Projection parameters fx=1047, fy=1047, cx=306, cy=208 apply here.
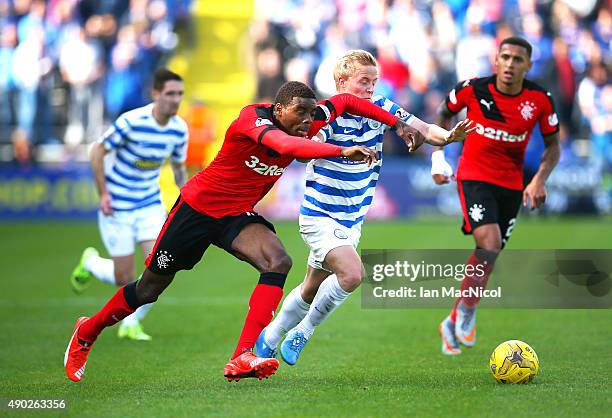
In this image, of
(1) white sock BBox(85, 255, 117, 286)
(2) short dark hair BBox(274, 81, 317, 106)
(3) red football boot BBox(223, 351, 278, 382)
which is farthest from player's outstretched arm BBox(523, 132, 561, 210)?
(1) white sock BBox(85, 255, 117, 286)

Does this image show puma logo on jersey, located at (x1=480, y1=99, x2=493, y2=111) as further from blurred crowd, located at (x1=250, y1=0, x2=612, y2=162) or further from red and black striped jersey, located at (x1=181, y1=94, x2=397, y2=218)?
blurred crowd, located at (x1=250, y1=0, x2=612, y2=162)

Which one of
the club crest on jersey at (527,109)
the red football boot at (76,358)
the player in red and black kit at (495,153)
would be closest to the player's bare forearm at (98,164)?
the red football boot at (76,358)

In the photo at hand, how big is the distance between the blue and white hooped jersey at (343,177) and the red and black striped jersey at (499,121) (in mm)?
1635

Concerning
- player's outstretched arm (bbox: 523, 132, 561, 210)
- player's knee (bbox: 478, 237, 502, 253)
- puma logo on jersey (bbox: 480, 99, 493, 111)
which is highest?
puma logo on jersey (bbox: 480, 99, 493, 111)

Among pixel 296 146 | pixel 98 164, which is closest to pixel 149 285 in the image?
pixel 296 146

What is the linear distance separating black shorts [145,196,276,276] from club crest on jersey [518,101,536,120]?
2.85 metres

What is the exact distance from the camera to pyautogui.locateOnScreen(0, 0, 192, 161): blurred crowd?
23844 millimetres

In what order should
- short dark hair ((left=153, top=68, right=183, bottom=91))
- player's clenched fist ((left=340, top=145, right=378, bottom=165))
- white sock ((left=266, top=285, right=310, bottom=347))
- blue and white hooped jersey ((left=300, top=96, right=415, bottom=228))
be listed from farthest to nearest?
short dark hair ((left=153, top=68, right=183, bottom=91))
white sock ((left=266, top=285, right=310, bottom=347))
blue and white hooped jersey ((left=300, top=96, right=415, bottom=228))
player's clenched fist ((left=340, top=145, right=378, bottom=165))

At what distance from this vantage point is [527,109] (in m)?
9.16

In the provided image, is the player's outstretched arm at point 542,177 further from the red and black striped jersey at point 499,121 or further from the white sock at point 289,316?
the white sock at point 289,316

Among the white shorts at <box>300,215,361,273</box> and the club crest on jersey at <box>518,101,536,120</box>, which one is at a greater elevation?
the club crest on jersey at <box>518,101,536,120</box>

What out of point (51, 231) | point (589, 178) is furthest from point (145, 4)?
point (589, 178)

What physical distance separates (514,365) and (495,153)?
256cm

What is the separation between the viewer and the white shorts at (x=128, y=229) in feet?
34.3
